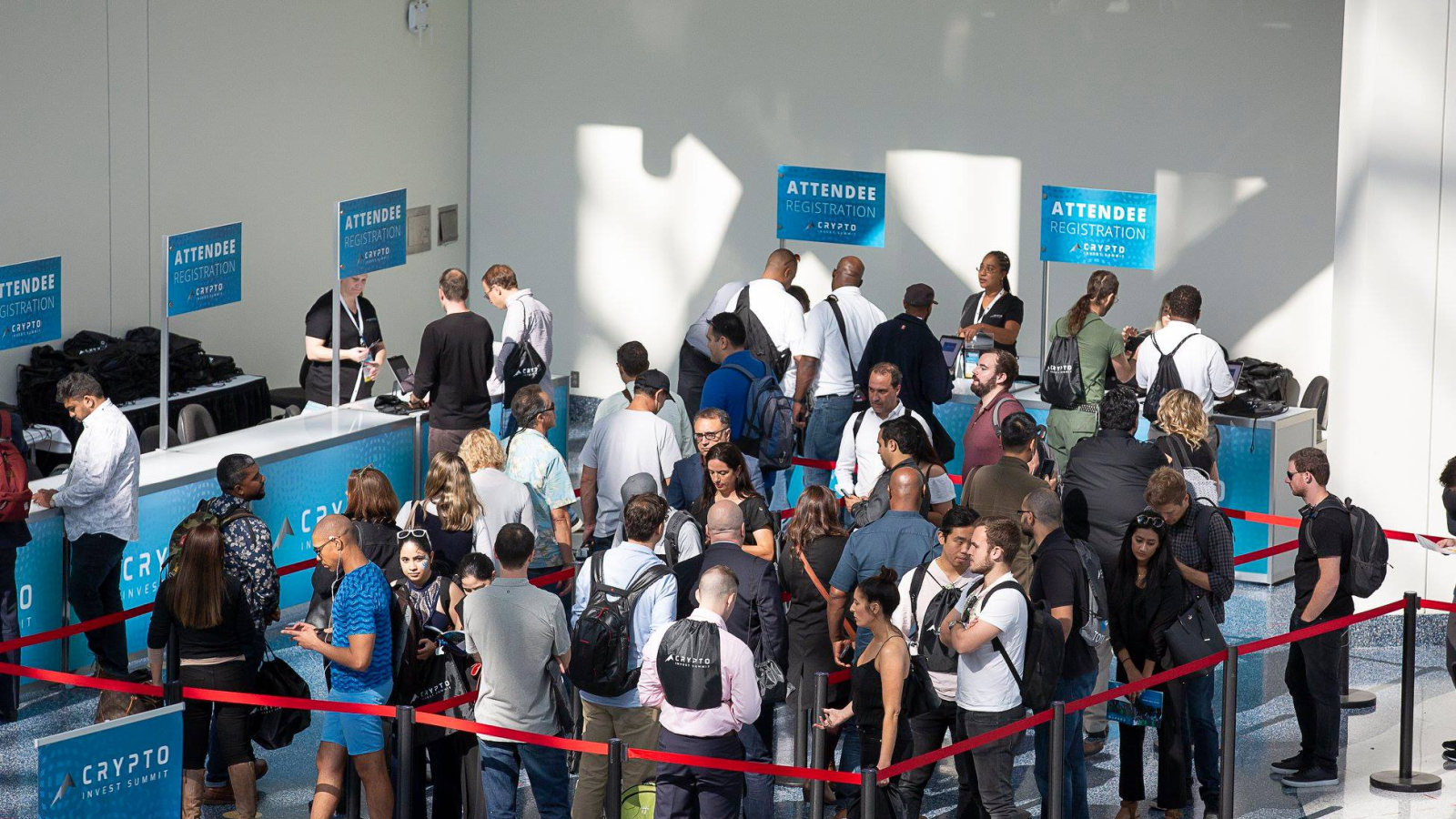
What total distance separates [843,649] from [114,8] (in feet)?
22.9

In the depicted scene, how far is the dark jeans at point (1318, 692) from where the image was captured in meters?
7.25

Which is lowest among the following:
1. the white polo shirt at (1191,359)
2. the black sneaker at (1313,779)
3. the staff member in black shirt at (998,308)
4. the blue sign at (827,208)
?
the black sneaker at (1313,779)

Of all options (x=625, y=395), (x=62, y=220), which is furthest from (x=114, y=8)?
(x=625, y=395)

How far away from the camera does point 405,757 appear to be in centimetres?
590

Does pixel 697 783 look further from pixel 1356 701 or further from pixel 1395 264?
pixel 1395 264

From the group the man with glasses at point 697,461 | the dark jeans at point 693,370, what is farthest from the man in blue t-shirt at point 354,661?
the dark jeans at point 693,370

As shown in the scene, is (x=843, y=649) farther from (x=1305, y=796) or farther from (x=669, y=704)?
(x=1305, y=796)

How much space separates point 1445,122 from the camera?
29.0 feet

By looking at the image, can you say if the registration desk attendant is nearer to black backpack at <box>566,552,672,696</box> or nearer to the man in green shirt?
black backpack at <box>566,552,672,696</box>

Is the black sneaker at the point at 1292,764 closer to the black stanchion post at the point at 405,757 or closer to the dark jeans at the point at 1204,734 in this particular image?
the dark jeans at the point at 1204,734

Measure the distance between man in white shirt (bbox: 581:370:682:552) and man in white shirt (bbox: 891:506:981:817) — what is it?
2.22 m

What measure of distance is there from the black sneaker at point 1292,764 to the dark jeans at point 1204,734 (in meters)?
0.61

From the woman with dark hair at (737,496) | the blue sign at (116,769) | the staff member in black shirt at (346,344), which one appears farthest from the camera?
the staff member in black shirt at (346,344)

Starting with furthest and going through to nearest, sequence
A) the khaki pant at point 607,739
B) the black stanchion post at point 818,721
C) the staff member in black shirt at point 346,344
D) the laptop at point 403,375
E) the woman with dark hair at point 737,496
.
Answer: the staff member in black shirt at point 346,344, the laptop at point 403,375, the woman with dark hair at point 737,496, the black stanchion post at point 818,721, the khaki pant at point 607,739
